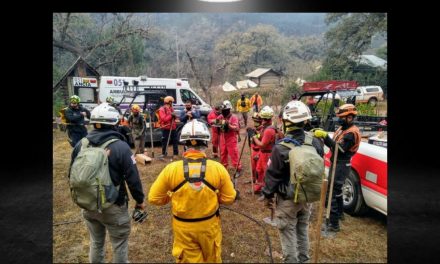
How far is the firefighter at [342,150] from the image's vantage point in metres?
2.85

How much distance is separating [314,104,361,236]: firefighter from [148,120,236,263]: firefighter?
1.35 metres

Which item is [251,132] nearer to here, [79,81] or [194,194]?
[79,81]

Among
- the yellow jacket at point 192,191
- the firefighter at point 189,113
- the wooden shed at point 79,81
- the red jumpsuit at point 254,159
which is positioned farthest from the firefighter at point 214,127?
the yellow jacket at point 192,191

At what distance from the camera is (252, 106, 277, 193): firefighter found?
11.0 ft

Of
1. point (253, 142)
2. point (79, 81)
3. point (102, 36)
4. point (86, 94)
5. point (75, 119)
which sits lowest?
point (253, 142)

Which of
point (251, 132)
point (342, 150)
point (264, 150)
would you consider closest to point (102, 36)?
point (251, 132)

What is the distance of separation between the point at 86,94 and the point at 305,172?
7.03 feet

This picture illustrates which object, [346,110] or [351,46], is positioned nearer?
[346,110]

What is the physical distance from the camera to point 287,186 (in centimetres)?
218
